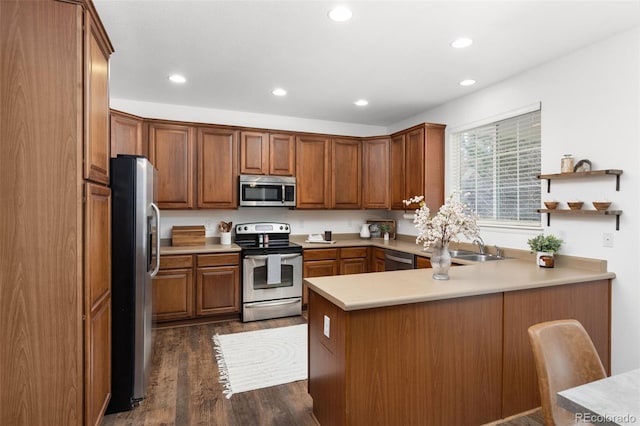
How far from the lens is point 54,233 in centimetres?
159

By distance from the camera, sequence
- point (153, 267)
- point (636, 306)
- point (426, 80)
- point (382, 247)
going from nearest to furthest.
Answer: point (636, 306) → point (153, 267) → point (426, 80) → point (382, 247)

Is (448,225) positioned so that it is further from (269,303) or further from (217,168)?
(217,168)

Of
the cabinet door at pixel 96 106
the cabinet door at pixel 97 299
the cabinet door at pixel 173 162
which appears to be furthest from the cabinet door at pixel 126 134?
the cabinet door at pixel 97 299

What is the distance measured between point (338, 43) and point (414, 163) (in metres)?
2.13

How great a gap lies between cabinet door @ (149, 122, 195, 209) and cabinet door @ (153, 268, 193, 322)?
32.5 inches

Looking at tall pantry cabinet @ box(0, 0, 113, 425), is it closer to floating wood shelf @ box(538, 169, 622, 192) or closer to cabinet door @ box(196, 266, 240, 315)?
cabinet door @ box(196, 266, 240, 315)

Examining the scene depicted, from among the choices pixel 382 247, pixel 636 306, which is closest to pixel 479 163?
pixel 382 247

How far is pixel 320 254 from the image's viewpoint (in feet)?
15.1

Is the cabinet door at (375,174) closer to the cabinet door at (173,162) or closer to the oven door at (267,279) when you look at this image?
the oven door at (267,279)

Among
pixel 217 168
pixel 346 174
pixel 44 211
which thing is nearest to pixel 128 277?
pixel 44 211

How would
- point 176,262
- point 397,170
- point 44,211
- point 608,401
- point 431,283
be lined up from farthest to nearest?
1. point 397,170
2. point 176,262
3. point 431,283
4. point 44,211
5. point 608,401

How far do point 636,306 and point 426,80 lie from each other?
8.45ft

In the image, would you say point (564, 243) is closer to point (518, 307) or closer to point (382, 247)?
point (518, 307)

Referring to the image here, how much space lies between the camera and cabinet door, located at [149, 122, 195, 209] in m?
4.07
